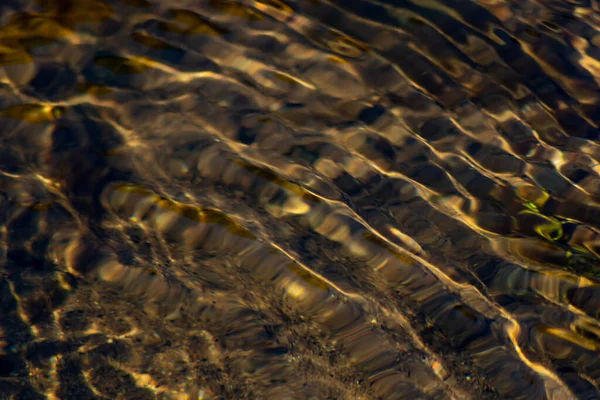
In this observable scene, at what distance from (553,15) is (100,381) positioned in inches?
165

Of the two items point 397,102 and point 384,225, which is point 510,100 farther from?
point 384,225

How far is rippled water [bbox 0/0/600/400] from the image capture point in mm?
2742

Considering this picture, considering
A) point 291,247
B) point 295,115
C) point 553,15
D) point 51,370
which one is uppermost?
point 553,15

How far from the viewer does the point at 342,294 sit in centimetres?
297

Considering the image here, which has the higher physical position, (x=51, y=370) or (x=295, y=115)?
(x=295, y=115)

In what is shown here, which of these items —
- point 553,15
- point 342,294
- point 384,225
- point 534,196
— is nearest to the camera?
point 342,294

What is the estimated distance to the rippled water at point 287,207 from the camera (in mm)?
2742

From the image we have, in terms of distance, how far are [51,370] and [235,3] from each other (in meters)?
2.67

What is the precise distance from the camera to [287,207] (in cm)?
320

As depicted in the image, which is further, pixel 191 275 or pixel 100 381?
pixel 191 275

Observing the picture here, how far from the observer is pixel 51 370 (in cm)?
257

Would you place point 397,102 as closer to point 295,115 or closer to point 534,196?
point 295,115

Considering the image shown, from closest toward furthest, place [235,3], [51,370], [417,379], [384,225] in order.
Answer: [51,370], [417,379], [384,225], [235,3]

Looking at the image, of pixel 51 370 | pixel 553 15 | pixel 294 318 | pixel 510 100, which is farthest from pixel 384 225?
pixel 553 15
